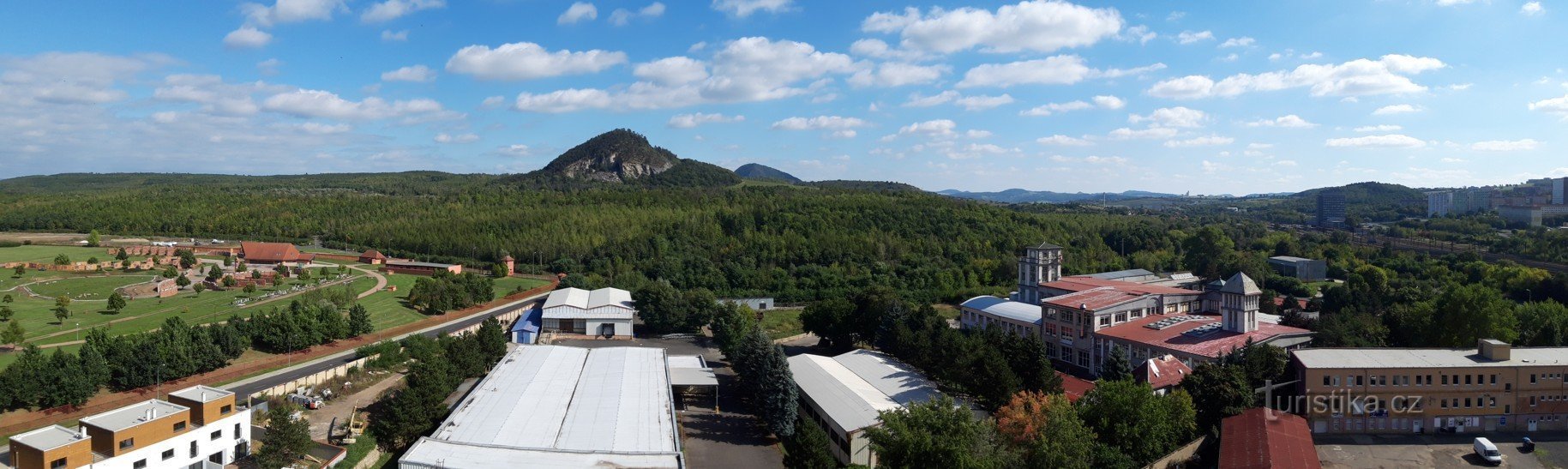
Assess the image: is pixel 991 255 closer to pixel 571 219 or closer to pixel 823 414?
pixel 571 219

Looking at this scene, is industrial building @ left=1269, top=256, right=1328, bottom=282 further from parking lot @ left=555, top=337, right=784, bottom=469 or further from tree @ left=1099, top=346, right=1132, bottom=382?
parking lot @ left=555, top=337, right=784, bottom=469

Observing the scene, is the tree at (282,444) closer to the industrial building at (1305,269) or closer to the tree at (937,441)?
the tree at (937,441)

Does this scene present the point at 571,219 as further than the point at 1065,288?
Yes

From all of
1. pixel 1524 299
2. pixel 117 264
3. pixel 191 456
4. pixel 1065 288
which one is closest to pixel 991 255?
pixel 1065 288

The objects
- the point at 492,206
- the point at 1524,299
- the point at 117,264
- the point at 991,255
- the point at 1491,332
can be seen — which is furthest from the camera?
the point at 492,206

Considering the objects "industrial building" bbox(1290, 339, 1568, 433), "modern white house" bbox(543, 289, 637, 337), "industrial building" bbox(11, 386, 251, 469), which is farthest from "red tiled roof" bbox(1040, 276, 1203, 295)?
"industrial building" bbox(11, 386, 251, 469)

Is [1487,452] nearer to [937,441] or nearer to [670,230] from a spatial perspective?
[937,441]
